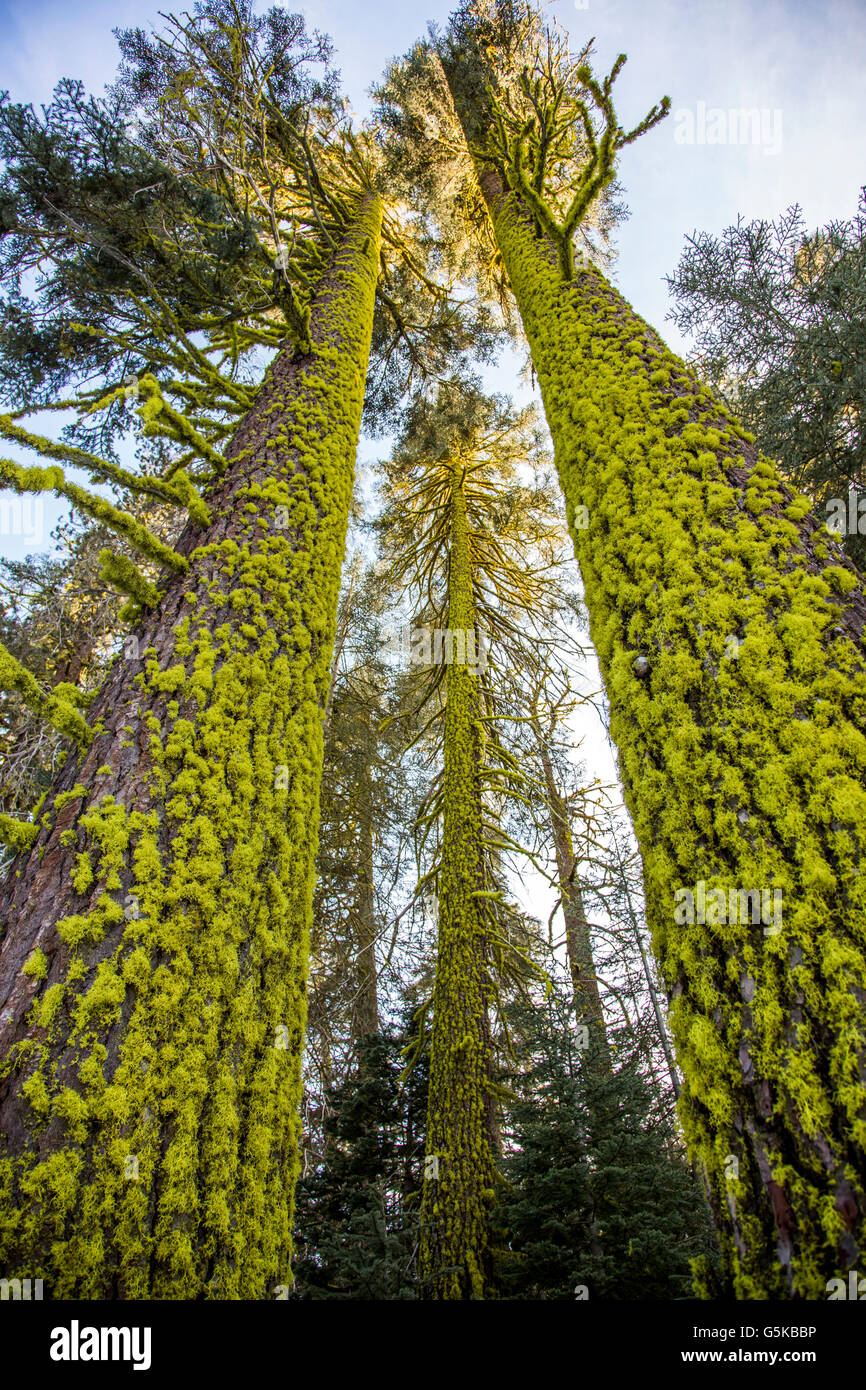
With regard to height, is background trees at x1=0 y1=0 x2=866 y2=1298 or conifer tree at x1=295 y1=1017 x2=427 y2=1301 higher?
background trees at x1=0 y1=0 x2=866 y2=1298

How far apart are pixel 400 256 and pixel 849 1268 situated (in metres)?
11.7

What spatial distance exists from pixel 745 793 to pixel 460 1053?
4307 mm

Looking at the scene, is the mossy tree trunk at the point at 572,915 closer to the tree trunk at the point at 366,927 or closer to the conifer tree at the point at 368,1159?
the conifer tree at the point at 368,1159

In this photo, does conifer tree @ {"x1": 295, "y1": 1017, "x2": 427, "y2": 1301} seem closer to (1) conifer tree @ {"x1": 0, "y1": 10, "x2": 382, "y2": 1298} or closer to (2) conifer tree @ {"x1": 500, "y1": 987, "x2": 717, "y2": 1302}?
(2) conifer tree @ {"x1": 500, "y1": 987, "x2": 717, "y2": 1302}

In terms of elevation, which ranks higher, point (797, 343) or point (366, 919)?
point (797, 343)

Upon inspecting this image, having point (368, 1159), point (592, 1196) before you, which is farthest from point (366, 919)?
point (592, 1196)

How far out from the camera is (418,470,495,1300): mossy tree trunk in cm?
394

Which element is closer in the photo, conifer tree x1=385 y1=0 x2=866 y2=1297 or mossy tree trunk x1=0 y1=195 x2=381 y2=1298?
conifer tree x1=385 y1=0 x2=866 y2=1297

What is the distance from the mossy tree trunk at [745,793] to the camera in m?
1.14

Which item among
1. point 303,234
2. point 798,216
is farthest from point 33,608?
point 798,216

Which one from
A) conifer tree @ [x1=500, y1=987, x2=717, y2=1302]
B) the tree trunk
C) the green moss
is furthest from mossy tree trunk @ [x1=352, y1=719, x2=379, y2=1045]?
the green moss

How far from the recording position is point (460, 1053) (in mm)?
4781

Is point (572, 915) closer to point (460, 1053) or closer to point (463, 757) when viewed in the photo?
point (463, 757)

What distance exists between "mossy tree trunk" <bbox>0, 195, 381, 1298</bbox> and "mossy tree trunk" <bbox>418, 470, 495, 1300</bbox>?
227 cm
